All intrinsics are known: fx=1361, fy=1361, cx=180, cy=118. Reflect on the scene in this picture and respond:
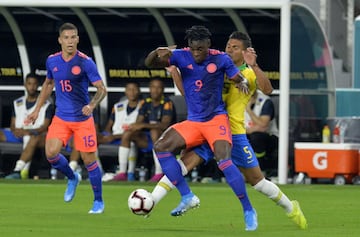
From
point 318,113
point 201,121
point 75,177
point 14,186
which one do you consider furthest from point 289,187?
point 201,121

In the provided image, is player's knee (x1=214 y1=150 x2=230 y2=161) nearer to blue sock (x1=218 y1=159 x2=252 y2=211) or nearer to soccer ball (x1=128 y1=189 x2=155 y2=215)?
blue sock (x1=218 y1=159 x2=252 y2=211)

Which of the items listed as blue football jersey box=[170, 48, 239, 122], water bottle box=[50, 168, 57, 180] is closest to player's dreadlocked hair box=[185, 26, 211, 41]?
blue football jersey box=[170, 48, 239, 122]

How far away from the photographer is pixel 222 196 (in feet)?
61.0

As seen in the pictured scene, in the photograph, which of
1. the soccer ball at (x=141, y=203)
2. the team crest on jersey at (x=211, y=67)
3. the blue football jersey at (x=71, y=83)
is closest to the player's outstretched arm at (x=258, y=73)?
the team crest on jersey at (x=211, y=67)

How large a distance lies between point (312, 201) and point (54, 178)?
7239mm

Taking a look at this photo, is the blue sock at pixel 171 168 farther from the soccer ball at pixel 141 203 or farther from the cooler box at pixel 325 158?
the cooler box at pixel 325 158

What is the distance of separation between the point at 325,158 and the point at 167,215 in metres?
8.28

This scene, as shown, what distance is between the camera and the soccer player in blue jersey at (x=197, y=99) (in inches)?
501

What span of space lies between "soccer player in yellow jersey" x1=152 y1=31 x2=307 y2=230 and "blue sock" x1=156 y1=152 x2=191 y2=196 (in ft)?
0.24

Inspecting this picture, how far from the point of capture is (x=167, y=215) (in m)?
14.6

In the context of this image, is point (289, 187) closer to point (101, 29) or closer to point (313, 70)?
point (313, 70)

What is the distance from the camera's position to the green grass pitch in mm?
12156

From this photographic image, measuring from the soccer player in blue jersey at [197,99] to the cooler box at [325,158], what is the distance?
378 inches

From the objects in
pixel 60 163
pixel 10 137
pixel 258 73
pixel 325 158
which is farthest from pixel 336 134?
pixel 258 73
